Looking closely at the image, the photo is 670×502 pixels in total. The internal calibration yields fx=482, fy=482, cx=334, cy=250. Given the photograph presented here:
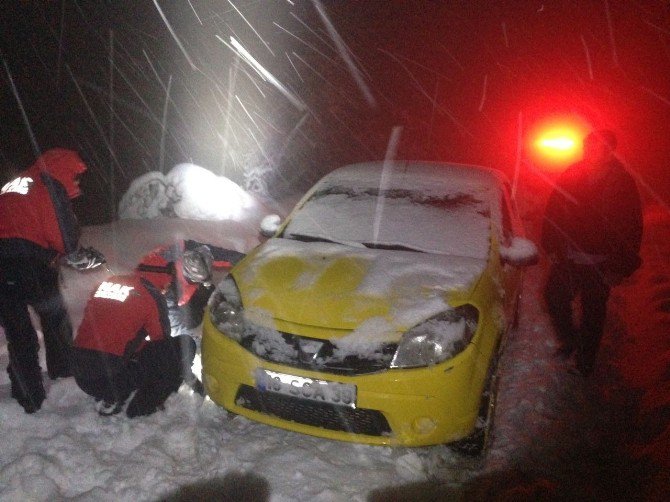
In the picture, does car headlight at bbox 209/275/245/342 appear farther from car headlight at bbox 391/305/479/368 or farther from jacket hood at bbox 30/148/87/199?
jacket hood at bbox 30/148/87/199

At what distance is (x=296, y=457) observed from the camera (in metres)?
2.78

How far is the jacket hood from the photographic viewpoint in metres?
2.99

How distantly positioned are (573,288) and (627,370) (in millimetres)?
772

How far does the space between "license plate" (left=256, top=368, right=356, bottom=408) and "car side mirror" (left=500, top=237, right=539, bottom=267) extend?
1.52 metres

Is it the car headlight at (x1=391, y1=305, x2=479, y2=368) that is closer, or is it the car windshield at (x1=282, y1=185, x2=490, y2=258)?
the car headlight at (x1=391, y1=305, x2=479, y2=368)

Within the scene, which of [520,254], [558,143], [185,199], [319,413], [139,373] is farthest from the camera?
[185,199]

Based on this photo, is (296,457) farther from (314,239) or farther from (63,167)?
(63,167)

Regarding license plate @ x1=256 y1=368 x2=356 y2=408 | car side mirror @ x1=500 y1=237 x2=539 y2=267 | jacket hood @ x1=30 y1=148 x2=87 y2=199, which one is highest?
jacket hood @ x1=30 y1=148 x2=87 y2=199

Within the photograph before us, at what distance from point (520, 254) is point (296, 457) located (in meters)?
1.96

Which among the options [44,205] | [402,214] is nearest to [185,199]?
[44,205]

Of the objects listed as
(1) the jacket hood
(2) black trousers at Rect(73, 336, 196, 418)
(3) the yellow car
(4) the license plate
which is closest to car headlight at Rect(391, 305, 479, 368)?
(3) the yellow car

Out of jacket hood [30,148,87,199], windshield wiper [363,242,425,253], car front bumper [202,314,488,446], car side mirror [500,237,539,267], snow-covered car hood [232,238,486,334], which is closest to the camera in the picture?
car front bumper [202,314,488,446]

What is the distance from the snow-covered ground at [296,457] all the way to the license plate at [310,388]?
0.49 metres

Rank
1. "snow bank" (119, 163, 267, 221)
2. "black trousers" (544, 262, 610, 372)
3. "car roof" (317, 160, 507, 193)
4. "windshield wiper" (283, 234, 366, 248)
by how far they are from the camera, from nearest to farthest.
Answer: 1. "windshield wiper" (283, 234, 366, 248)
2. "black trousers" (544, 262, 610, 372)
3. "car roof" (317, 160, 507, 193)
4. "snow bank" (119, 163, 267, 221)
